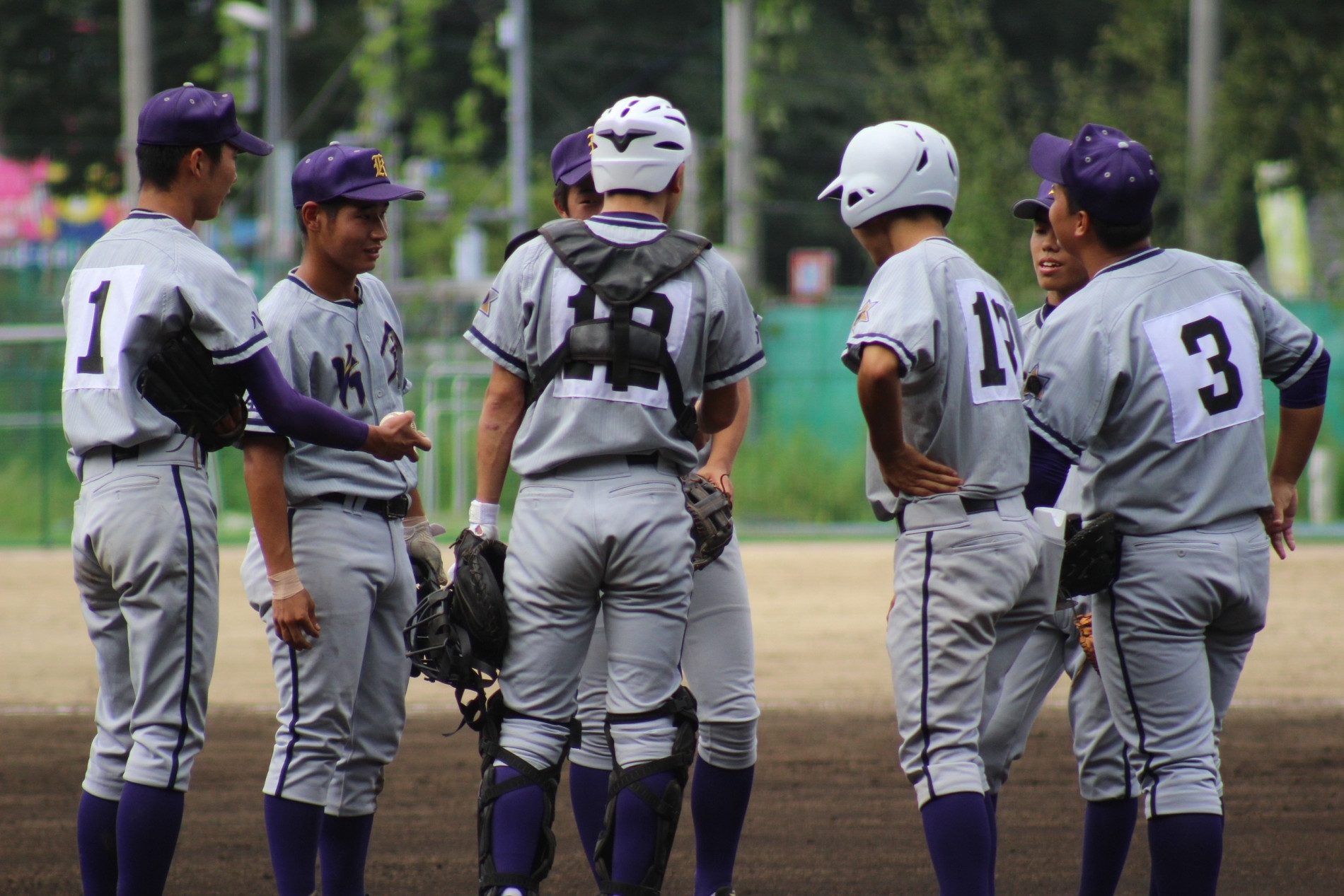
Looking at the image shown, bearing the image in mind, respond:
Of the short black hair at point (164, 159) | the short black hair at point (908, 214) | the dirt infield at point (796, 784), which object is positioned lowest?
the dirt infield at point (796, 784)

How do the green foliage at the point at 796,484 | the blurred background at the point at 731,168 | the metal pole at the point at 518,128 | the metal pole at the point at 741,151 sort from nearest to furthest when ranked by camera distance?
the blurred background at the point at 731,168
the green foliage at the point at 796,484
the metal pole at the point at 741,151
the metal pole at the point at 518,128

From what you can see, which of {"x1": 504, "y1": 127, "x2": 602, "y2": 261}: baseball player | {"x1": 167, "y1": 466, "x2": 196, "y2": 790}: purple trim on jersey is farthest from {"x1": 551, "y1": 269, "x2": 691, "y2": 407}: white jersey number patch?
{"x1": 167, "y1": 466, "x2": 196, "y2": 790}: purple trim on jersey

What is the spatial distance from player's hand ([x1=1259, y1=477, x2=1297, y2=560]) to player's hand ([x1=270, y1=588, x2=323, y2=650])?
255cm

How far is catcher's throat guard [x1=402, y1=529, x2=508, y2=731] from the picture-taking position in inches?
158

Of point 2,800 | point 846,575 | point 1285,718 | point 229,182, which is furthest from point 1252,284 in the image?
point 846,575

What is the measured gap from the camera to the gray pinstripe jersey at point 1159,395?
13.2ft

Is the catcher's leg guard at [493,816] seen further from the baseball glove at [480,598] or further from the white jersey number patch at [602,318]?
the white jersey number patch at [602,318]

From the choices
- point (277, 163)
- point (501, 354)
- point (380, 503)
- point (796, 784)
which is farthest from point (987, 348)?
point (277, 163)

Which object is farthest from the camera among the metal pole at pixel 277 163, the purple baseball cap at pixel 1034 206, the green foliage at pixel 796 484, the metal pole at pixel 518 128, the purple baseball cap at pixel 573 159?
the metal pole at pixel 277 163

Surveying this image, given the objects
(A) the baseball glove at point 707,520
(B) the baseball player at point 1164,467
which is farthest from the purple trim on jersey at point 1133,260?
(A) the baseball glove at point 707,520

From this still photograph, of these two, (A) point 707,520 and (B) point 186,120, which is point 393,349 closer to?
(B) point 186,120

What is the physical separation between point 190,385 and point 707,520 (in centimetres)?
145

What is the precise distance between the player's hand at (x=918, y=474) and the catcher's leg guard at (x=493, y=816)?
1.12m

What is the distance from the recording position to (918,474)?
13.3 feet
